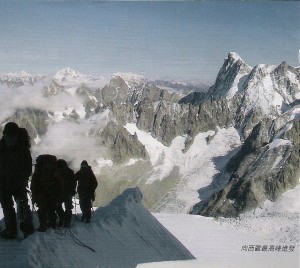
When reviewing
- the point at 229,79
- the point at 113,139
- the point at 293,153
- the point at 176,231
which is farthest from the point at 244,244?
the point at 229,79

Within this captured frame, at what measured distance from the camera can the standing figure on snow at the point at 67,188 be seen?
Answer: 4.75 m

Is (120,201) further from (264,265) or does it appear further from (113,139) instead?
(113,139)

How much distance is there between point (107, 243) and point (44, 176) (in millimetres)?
1037

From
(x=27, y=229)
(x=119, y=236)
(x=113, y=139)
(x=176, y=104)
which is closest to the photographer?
(x=27, y=229)

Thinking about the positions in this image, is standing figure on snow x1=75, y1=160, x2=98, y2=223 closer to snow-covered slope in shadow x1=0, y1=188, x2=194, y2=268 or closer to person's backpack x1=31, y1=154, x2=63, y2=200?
snow-covered slope in shadow x1=0, y1=188, x2=194, y2=268

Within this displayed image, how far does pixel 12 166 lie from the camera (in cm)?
399

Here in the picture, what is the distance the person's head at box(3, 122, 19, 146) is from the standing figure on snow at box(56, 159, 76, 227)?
2.94ft

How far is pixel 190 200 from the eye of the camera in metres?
79.4

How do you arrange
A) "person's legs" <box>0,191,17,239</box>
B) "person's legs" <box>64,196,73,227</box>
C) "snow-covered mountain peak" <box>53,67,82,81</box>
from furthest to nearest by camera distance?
"snow-covered mountain peak" <box>53,67,82,81</box>, "person's legs" <box>64,196,73,227</box>, "person's legs" <box>0,191,17,239</box>

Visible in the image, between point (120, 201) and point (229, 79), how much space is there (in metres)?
123

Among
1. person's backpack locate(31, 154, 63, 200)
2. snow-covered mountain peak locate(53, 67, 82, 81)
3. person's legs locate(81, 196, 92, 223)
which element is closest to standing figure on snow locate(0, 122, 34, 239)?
person's backpack locate(31, 154, 63, 200)

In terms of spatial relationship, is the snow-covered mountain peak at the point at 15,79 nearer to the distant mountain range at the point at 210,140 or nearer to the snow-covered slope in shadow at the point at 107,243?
the snow-covered slope in shadow at the point at 107,243

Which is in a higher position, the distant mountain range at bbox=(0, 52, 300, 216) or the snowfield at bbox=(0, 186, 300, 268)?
the snowfield at bbox=(0, 186, 300, 268)

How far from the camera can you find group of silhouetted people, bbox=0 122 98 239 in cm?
399
